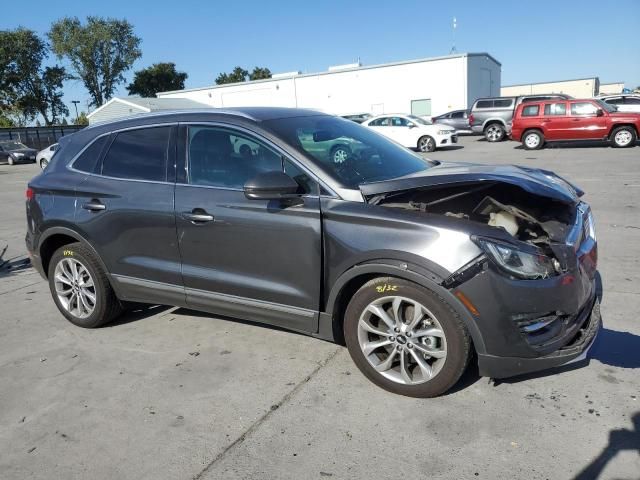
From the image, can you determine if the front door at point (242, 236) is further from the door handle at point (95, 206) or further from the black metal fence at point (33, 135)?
the black metal fence at point (33, 135)

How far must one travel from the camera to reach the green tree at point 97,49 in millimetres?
65875

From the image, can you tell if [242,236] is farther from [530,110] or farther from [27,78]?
[27,78]

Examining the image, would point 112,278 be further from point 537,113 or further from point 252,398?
point 537,113

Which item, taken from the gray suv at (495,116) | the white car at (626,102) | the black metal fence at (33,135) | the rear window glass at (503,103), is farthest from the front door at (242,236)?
the black metal fence at (33,135)

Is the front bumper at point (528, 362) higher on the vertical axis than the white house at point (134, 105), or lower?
lower

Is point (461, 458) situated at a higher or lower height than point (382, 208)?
lower

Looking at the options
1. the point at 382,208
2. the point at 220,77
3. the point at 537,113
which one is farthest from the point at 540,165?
the point at 220,77

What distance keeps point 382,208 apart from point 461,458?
1444 millimetres

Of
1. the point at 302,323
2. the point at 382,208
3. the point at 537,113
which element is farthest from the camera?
the point at 537,113

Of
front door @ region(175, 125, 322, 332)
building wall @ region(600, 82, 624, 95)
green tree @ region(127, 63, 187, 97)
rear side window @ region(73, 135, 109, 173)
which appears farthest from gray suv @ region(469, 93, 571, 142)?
building wall @ region(600, 82, 624, 95)

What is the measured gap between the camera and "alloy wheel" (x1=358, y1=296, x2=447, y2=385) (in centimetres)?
306

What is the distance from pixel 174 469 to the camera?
2.69m

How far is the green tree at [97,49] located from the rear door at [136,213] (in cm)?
7208

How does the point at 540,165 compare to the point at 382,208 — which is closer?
the point at 382,208
